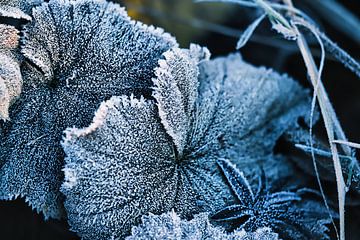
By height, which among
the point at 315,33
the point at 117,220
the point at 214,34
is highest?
the point at 214,34

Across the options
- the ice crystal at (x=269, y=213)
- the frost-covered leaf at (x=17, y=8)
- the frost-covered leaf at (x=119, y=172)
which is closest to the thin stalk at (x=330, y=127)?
the ice crystal at (x=269, y=213)

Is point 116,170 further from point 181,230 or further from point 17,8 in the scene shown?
point 17,8

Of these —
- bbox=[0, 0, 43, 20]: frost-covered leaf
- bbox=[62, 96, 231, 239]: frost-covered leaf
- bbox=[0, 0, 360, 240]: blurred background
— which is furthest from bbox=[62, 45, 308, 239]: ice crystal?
bbox=[0, 0, 360, 240]: blurred background

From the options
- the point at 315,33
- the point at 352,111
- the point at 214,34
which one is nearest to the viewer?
the point at 315,33

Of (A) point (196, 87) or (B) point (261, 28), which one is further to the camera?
(B) point (261, 28)

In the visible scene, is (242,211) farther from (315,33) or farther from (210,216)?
(315,33)

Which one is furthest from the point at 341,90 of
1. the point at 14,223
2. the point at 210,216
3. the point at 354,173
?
the point at 14,223

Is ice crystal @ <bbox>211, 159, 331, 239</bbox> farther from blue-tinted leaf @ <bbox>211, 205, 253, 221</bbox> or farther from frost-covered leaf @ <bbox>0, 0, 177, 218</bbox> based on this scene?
frost-covered leaf @ <bbox>0, 0, 177, 218</bbox>
